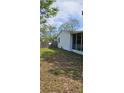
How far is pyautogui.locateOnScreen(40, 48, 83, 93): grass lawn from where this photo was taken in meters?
2.38

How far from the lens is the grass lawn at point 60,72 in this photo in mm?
2385

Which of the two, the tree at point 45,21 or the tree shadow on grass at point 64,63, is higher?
the tree at point 45,21

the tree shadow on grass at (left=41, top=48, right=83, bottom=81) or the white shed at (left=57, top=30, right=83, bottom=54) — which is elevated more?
the white shed at (left=57, top=30, right=83, bottom=54)

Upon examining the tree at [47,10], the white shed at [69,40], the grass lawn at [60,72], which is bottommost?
the grass lawn at [60,72]

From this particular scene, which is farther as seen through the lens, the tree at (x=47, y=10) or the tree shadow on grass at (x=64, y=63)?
the tree shadow on grass at (x=64, y=63)

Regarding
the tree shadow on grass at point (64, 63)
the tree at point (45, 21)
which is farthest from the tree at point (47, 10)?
the tree shadow on grass at point (64, 63)

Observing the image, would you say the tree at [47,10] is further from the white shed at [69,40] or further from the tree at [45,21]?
the white shed at [69,40]

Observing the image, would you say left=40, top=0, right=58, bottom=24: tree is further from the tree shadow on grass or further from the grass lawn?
the tree shadow on grass

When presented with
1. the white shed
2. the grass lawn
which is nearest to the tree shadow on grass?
the grass lawn

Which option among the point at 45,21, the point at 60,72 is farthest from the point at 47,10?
the point at 60,72
